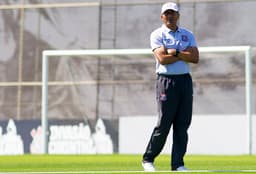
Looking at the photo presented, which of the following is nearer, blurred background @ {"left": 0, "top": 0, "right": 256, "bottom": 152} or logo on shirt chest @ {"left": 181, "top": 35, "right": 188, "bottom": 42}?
logo on shirt chest @ {"left": 181, "top": 35, "right": 188, "bottom": 42}

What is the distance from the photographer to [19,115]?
83.3 feet

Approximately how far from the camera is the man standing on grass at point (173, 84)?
9.99m

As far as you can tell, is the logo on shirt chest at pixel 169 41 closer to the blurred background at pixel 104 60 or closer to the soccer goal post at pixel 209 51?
the soccer goal post at pixel 209 51

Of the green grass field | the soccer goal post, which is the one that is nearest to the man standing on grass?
the green grass field

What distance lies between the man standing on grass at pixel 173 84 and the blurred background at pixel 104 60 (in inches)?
511

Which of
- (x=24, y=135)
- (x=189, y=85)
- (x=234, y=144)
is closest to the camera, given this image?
(x=189, y=85)

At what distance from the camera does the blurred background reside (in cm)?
2420

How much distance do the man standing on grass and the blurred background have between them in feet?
42.6

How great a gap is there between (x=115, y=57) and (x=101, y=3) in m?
1.60

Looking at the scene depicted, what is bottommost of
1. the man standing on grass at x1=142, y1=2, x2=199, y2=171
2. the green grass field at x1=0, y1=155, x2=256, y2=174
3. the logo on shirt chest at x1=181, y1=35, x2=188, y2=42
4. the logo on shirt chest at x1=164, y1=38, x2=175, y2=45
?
the green grass field at x1=0, y1=155, x2=256, y2=174

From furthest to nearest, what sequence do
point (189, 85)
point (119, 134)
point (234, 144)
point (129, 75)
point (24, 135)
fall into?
point (129, 75) < point (24, 135) < point (119, 134) < point (234, 144) < point (189, 85)

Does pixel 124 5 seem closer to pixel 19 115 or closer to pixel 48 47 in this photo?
pixel 48 47

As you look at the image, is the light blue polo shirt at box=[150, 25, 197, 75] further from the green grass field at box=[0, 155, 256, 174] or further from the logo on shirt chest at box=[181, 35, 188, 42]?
the green grass field at box=[0, 155, 256, 174]

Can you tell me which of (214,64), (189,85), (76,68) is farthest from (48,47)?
(189,85)
